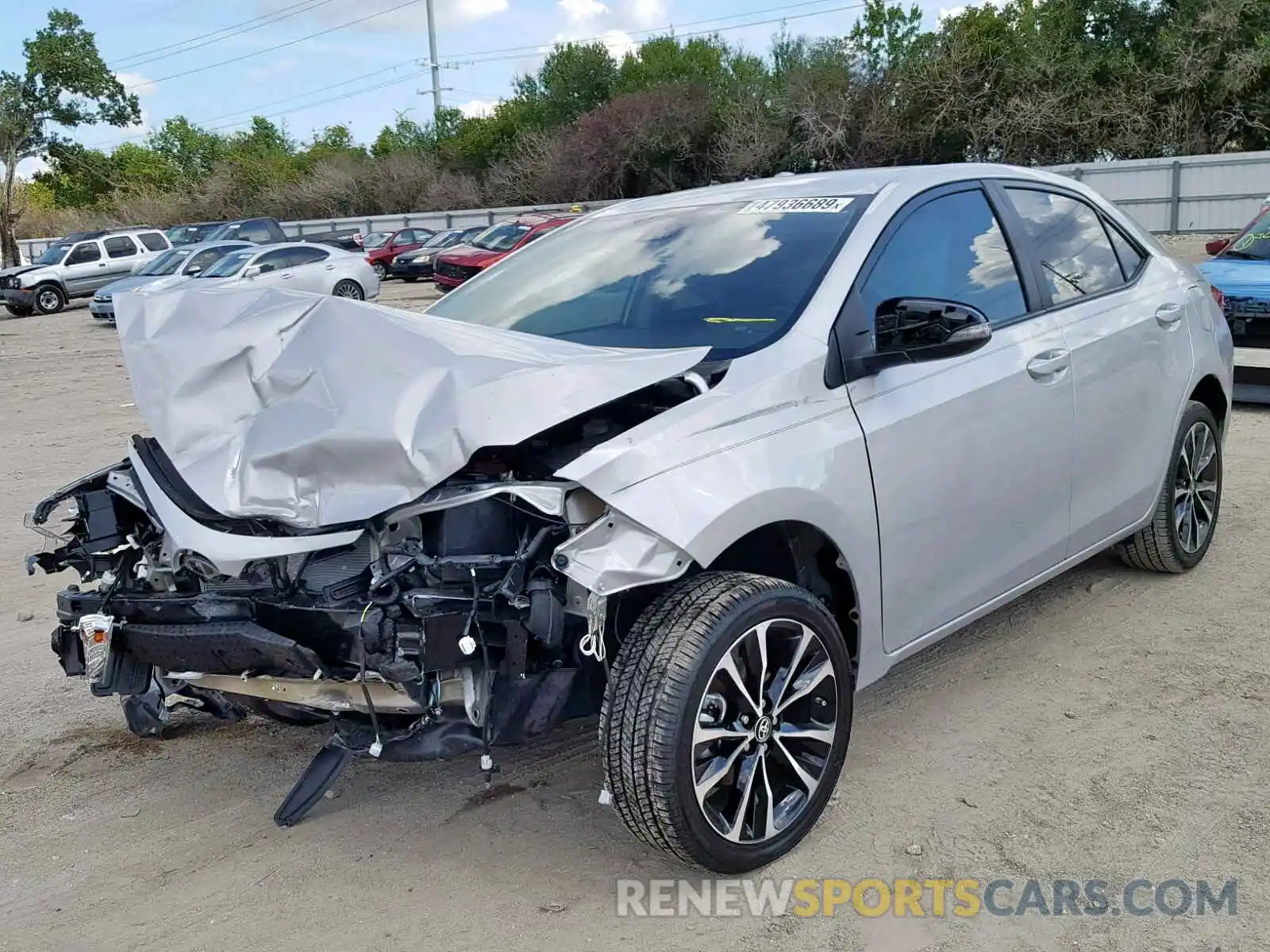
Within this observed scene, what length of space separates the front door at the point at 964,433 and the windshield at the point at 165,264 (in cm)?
2432

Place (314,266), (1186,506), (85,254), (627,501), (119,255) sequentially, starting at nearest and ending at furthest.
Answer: (627,501) < (1186,506) < (314,266) < (85,254) < (119,255)

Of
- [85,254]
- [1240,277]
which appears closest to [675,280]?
[1240,277]

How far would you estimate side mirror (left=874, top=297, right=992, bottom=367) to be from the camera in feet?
11.5

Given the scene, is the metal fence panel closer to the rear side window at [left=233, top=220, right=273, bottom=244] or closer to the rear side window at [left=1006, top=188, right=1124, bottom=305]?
the rear side window at [left=233, top=220, right=273, bottom=244]

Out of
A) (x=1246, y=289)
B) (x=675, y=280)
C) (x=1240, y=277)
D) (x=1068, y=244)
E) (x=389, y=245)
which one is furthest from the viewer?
(x=389, y=245)

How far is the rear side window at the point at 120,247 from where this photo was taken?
102ft

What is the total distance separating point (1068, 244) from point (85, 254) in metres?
31.4

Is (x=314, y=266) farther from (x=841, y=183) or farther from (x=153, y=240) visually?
(x=841, y=183)

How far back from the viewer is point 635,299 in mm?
4023

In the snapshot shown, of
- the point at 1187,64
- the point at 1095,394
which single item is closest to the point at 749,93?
the point at 1187,64

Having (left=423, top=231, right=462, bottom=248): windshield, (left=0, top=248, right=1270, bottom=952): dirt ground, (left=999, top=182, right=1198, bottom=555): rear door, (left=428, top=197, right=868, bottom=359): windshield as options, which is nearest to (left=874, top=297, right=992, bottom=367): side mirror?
(left=428, top=197, right=868, bottom=359): windshield

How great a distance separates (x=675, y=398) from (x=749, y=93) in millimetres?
42636

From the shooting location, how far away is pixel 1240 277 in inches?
350

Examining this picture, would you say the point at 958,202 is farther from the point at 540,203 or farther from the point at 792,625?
the point at 540,203
